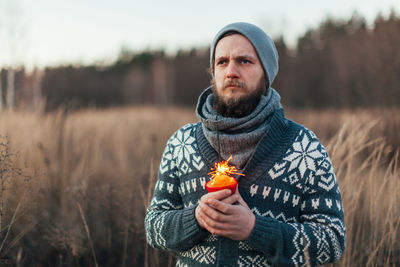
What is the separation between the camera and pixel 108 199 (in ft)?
9.02

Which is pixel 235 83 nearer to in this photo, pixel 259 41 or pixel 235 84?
pixel 235 84

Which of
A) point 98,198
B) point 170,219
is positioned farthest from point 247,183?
point 98,198

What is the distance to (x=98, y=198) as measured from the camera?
285 centimetres

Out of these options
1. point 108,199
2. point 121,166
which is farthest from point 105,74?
point 108,199

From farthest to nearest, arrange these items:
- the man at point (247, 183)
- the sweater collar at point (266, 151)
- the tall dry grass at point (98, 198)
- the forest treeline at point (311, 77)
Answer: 1. the forest treeline at point (311, 77)
2. the tall dry grass at point (98, 198)
3. the sweater collar at point (266, 151)
4. the man at point (247, 183)

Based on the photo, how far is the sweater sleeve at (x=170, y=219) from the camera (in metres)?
1.41

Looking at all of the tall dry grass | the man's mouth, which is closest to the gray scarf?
the man's mouth

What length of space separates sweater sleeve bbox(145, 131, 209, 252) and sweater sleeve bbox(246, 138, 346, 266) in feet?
0.87

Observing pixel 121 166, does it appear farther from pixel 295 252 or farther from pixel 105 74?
pixel 105 74

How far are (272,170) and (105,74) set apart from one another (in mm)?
34003

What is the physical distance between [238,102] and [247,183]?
0.40 meters

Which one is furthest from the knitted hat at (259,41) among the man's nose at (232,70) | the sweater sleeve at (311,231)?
the sweater sleeve at (311,231)

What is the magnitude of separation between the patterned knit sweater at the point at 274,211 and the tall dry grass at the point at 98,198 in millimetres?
671

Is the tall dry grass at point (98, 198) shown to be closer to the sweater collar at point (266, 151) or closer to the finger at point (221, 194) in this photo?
the sweater collar at point (266, 151)
